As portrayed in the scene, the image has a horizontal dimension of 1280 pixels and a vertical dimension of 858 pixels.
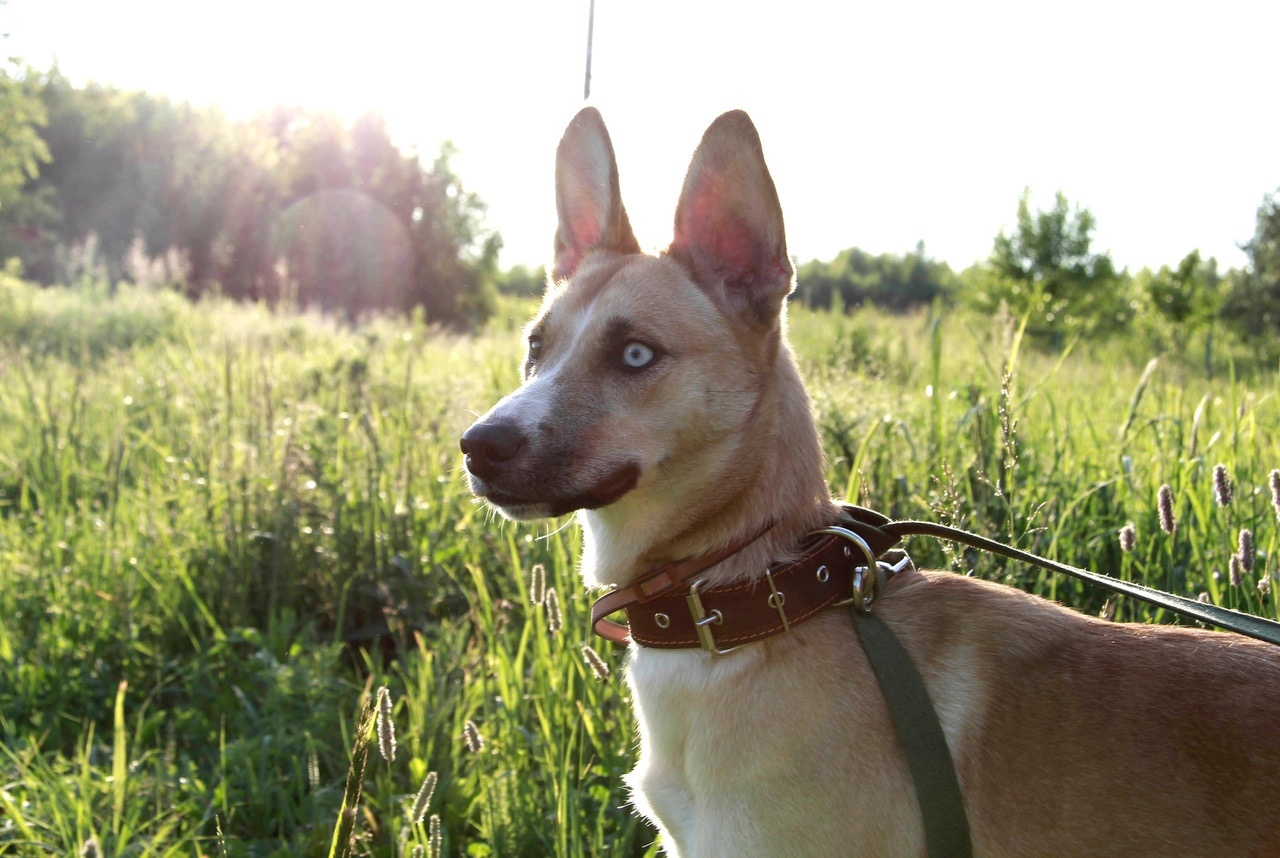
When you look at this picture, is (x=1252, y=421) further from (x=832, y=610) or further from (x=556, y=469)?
(x=556, y=469)

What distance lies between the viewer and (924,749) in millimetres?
1800

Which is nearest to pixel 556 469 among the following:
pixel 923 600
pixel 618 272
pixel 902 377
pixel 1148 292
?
pixel 618 272

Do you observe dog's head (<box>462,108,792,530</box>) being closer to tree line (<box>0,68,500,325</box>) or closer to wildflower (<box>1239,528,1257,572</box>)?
wildflower (<box>1239,528,1257,572</box>)

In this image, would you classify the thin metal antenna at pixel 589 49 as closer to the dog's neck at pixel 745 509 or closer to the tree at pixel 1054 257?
the dog's neck at pixel 745 509

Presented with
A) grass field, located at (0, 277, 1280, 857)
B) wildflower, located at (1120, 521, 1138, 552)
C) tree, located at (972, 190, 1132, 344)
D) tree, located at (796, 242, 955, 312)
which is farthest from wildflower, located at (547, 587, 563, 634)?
tree, located at (796, 242, 955, 312)

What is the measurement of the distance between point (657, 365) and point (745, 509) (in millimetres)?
443

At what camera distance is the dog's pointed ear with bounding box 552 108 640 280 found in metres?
2.72

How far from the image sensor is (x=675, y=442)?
2242 mm

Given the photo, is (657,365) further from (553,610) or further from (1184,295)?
(1184,295)

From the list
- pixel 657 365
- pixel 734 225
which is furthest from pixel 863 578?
pixel 734 225

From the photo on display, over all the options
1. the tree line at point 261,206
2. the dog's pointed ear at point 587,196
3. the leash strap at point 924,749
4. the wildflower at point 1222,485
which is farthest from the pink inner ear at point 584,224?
the tree line at point 261,206

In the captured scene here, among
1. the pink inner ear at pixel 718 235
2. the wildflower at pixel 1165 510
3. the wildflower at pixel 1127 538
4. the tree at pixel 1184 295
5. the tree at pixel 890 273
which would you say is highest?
the tree at pixel 890 273

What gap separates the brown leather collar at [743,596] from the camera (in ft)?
6.52

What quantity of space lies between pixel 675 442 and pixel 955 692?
0.83 m
